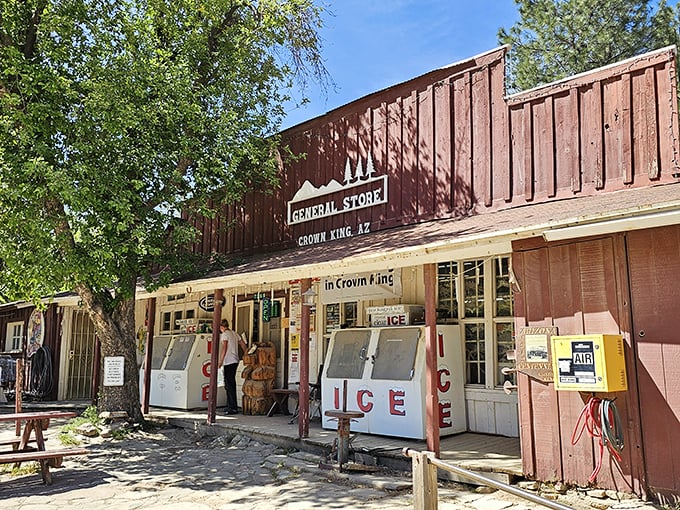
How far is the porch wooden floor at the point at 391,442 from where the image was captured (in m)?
6.55

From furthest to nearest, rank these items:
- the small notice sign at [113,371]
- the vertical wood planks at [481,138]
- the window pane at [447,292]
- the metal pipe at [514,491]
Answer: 1. the small notice sign at [113,371]
2. the window pane at [447,292]
3. the vertical wood planks at [481,138]
4. the metal pipe at [514,491]

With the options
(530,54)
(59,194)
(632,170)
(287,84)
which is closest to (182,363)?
(59,194)

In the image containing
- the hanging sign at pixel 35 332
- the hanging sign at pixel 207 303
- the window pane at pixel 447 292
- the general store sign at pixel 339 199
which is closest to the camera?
the window pane at pixel 447 292

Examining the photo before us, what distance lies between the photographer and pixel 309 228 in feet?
35.0

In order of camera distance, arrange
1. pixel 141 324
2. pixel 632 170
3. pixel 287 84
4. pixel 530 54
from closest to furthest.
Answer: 1. pixel 632 170
2. pixel 287 84
3. pixel 141 324
4. pixel 530 54

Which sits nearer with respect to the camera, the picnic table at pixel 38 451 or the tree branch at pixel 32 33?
the picnic table at pixel 38 451

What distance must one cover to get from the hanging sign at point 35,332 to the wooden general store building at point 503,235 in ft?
24.0

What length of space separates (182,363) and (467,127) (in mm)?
7357

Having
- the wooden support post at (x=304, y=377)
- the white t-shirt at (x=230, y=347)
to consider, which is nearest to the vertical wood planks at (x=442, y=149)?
the wooden support post at (x=304, y=377)

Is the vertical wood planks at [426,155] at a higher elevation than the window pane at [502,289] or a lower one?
higher

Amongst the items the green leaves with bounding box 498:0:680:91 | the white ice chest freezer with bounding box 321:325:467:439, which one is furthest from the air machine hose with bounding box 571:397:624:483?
the green leaves with bounding box 498:0:680:91

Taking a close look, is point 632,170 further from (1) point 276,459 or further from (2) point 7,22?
(2) point 7,22

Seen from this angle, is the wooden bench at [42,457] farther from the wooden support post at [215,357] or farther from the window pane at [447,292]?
the window pane at [447,292]

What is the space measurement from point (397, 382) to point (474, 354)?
119cm
